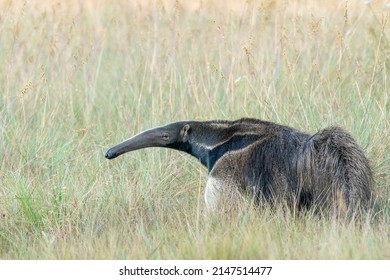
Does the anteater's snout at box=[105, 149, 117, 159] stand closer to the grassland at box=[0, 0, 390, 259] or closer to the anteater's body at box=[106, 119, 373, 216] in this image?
the anteater's body at box=[106, 119, 373, 216]

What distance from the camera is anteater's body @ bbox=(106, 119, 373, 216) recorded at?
22.1ft

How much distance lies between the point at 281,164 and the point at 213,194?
0.56 m

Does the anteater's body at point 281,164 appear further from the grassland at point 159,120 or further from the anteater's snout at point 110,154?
the grassland at point 159,120

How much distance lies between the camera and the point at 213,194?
703cm

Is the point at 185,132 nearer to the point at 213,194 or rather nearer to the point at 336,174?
the point at 213,194

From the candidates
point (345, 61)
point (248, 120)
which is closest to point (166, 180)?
point (248, 120)

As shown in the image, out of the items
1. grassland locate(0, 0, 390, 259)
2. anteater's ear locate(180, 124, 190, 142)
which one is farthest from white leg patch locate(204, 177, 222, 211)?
anteater's ear locate(180, 124, 190, 142)

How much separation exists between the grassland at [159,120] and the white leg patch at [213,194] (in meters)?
0.10

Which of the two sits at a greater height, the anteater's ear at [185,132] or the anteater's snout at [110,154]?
the anteater's ear at [185,132]

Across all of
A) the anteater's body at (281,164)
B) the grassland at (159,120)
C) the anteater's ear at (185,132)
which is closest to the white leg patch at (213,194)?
the anteater's body at (281,164)

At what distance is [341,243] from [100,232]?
1.95 metres

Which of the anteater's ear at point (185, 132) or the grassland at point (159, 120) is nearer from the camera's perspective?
the grassland at point (159, 120)

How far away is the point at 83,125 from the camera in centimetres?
962

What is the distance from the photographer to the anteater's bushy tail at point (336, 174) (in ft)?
21.9
